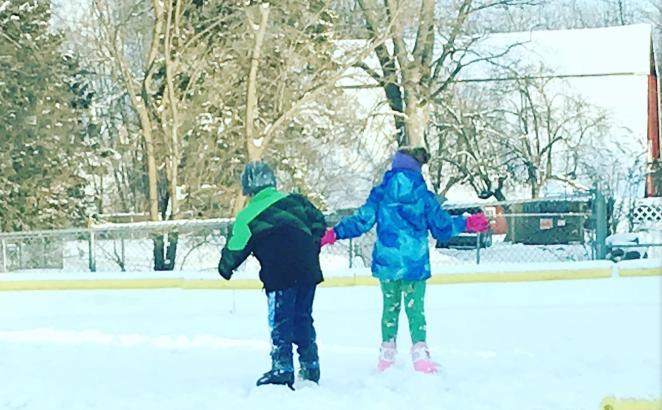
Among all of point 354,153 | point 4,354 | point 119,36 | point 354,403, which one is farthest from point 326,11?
point 354,403

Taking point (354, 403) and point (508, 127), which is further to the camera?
point (508, 127)

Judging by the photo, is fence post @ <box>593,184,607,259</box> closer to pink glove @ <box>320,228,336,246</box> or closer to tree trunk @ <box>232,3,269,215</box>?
tree trunk @ <box>232,3,269,215</box>

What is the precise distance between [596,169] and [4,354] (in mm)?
20565

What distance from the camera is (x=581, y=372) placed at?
20.4 ft

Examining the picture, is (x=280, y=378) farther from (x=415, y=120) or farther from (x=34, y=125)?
(x=34, y=125)

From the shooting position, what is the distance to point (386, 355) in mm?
6332

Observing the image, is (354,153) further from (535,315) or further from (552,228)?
(535,315)

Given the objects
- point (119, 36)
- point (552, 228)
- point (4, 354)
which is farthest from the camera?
point (119, 36)

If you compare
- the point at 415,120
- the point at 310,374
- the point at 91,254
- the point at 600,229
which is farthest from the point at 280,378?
the point at 415,120

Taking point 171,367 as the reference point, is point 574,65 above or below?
above

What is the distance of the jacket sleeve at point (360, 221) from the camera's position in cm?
635

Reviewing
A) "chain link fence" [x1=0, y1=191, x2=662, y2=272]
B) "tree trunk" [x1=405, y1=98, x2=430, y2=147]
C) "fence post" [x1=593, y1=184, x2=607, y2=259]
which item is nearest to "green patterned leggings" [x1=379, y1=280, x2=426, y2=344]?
"chain link fence" [x1=0, y1=191, x2=662, y2=272]

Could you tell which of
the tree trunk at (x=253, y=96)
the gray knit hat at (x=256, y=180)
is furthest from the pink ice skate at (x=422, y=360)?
the tree trunk at (x=253, y=96)

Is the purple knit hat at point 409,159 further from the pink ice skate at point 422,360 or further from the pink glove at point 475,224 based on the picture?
the pink ice skate at point 422,360
